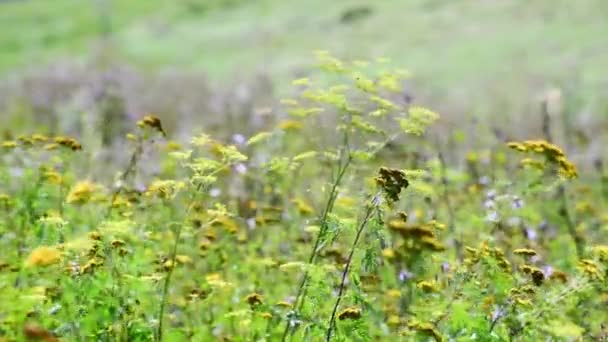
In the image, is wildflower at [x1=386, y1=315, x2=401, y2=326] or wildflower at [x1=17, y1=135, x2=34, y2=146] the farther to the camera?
wildflower at [x1=17, y1=135, x2=34, y2=146]

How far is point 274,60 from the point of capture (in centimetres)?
3662

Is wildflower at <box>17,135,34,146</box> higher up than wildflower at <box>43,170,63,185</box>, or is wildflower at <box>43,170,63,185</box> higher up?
wildflower at <box>17,135,34,146</box>

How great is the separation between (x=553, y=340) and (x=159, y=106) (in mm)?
18052

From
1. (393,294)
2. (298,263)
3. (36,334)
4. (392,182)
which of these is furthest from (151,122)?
(36,334)

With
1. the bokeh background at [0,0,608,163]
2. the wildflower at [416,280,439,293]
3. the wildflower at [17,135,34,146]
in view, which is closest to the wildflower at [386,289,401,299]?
the wildflower at [416,280,439,293]

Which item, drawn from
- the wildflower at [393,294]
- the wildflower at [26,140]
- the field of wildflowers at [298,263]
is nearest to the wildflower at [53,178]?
the field of wildflowers at [298,263]

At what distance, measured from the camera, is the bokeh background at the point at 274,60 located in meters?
18.0

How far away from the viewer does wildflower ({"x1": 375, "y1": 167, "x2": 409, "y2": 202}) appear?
3.73 m

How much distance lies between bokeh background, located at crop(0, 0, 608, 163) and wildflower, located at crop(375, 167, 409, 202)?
279 cm

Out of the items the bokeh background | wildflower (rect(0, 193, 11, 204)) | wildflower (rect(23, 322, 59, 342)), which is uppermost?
the bokeh background

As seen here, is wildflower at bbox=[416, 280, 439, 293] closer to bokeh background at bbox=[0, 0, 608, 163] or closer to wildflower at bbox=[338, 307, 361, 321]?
wildflower at bbox=[338, 307, 361, 321]

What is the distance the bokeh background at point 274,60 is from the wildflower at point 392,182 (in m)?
2.79

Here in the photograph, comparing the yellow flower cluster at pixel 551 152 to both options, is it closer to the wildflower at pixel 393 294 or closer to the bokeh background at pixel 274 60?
the wildflower at pixel 393 294

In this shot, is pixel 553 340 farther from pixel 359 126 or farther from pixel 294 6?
pixel 294 6
